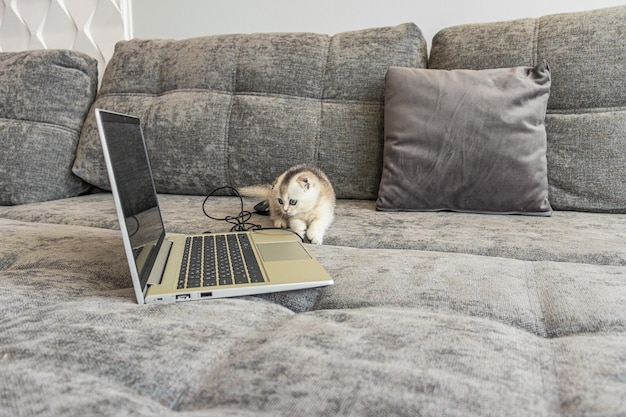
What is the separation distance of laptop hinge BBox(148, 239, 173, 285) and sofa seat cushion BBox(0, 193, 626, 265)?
23 cm

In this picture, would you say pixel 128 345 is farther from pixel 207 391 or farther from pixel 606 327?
pixel 606 327

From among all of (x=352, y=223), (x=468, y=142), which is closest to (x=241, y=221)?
(x=352, y=223)

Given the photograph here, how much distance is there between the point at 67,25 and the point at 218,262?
2.12 metres

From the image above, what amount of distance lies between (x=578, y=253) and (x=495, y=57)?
786 mm

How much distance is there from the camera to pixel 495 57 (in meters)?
1.45

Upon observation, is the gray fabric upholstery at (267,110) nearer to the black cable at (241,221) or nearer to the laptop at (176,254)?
the black cable at (241,221)

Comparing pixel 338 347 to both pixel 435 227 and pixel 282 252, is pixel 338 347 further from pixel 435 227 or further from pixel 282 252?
pixel 435 227

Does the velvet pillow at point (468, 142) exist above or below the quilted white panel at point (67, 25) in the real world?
below

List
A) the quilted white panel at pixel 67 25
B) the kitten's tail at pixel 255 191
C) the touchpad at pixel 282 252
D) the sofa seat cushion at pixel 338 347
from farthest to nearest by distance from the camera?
the quilted white panel at pixel 67 25 < the kitten's tail at pixel 255 191 < the touchpad at pixel 282 252 < the sofa seat cushion at pixel 338 347

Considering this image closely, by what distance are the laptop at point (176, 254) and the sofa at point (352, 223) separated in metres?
0.03

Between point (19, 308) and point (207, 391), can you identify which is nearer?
point (207, 391)

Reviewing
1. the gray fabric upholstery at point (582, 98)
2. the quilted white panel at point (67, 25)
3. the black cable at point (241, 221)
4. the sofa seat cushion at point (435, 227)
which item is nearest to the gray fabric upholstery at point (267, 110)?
the sofa seat cushion at point (435, 227)

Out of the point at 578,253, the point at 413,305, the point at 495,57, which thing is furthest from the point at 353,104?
the point at 413,305

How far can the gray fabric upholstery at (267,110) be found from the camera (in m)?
1.54
